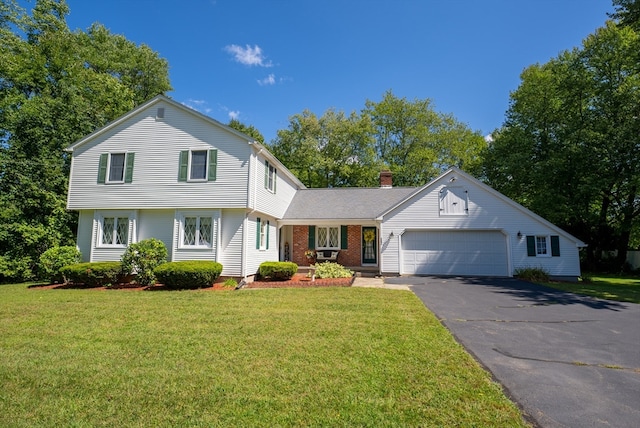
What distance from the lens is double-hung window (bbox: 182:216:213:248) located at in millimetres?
13328

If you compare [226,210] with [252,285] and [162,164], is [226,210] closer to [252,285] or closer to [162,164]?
[252,285]

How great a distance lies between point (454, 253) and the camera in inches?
598

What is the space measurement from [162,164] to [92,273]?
5.23 metres

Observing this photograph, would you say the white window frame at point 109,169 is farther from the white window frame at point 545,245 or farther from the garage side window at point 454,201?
the white window frame at point 545,245

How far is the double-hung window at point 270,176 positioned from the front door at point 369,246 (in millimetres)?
5873

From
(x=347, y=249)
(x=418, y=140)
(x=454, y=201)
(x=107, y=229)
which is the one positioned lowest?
(x=347, y=249)

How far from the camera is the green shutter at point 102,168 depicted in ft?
46.3

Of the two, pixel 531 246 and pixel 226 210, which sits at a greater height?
pixel 226 210

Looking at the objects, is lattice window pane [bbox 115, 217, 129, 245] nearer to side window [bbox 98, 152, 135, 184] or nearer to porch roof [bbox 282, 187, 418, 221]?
side window [bbox 98, 152, 135, 184]

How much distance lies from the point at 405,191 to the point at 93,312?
686 inches

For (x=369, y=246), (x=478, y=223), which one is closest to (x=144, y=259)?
(x=369, y=246)

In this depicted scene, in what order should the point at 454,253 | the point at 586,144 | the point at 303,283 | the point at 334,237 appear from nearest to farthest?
the point at 303,283 < the point at 454,253 < the point at 334,237 < the point at 586,144

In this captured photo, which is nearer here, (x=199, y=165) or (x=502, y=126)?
(x=199, y=165)

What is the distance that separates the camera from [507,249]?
14758mm
